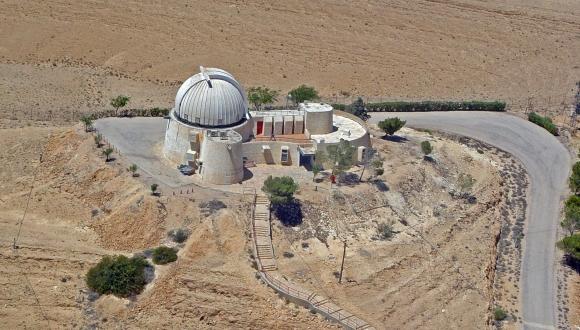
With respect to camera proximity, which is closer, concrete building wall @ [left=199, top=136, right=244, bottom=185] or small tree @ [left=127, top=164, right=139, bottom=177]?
concrete building wall @ [left=199, top=136, right=244, bottom=185]

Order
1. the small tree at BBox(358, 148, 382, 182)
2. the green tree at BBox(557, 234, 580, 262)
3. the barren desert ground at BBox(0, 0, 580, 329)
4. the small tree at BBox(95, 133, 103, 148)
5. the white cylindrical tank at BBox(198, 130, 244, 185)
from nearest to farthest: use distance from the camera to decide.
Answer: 1. the barren desert ground at BBox(0, 0, 580, 329)
2. the green tree at BBox(557, 234, 580, 262)
3. the white cylindrical tank at BBox(198, 130, 244, 185)
4. the small tree at BBox(358, 148, 382, 182)
5. the small tree at BBox(95, 133, 103, 148)

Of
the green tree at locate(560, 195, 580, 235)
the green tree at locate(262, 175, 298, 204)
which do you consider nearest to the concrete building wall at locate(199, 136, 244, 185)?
the green tree at locate(262, 175, 298, 204)

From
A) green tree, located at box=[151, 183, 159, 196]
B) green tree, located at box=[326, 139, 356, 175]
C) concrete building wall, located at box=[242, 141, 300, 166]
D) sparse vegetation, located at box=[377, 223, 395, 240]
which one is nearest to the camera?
green tree, located at box=[151, 183, 159, 196]

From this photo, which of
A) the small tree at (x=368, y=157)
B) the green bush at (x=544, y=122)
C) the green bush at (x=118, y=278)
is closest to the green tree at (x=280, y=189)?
the small tree at (x=368, y=157)

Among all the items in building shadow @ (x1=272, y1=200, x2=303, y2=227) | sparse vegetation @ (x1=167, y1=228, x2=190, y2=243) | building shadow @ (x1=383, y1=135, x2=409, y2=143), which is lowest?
sparse vegetation @ (x1=167, y1=228, x2=190, y2=243)

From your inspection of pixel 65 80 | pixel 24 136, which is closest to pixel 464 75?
pixel 65 80

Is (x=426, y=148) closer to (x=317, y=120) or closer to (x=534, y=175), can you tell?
(x=317, y=120)

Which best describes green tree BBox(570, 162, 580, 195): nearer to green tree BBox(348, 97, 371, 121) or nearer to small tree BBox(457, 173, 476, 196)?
small tree BBox(457, 173, 476, 196)
